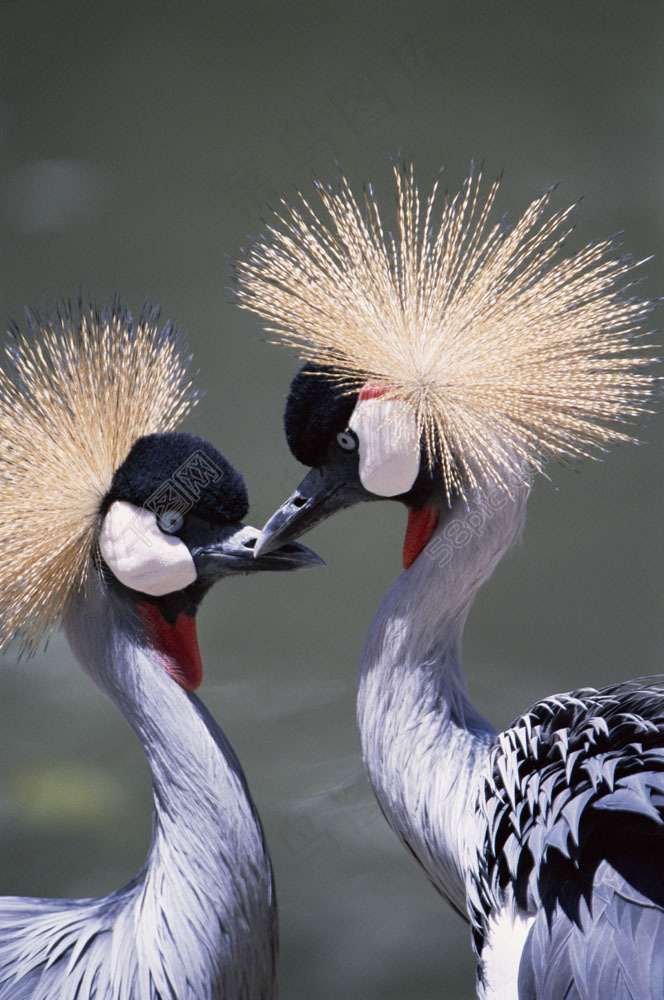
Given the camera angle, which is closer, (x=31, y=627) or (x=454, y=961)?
(x=31, y=627)

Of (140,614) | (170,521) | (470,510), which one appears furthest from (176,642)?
(470,510)

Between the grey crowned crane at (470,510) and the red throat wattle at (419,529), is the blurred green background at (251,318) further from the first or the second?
the red throat wattle at (419,529)

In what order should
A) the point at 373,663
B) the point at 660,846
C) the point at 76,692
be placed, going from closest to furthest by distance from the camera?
the point at 660,846 → the point at 373,663 → the point at 76,692

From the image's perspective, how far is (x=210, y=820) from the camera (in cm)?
135

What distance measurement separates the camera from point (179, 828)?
135cm

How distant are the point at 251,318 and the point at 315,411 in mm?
1195

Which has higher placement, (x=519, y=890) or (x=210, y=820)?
(x=210, y=820)

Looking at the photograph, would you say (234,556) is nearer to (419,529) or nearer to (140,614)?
(140,614)

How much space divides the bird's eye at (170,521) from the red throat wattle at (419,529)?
0.31 m

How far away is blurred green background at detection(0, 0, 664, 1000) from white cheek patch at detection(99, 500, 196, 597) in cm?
112

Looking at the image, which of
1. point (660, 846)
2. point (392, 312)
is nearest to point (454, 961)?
point (660, 846)

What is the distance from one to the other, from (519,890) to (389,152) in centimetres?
167

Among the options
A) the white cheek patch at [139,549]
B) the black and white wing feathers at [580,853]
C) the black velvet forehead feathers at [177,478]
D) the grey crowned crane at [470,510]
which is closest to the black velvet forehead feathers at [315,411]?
the grey crowned crane at [470,510]

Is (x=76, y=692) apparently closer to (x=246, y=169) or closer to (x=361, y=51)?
(x=246, y=169)
